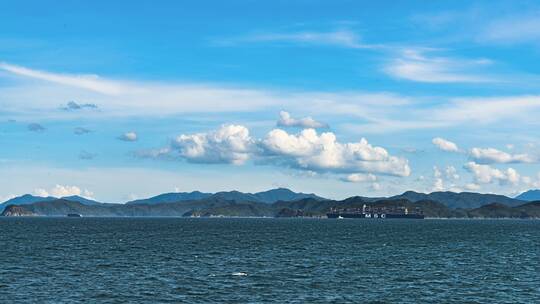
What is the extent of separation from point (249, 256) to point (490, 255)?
50.0 m

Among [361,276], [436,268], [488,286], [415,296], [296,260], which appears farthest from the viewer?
[296,260]

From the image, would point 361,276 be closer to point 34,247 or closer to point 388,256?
point 388,256

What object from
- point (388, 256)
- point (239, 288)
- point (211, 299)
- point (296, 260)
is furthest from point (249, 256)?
point (211, 299)

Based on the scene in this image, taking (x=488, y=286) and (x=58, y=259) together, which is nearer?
(x=488, y=286)

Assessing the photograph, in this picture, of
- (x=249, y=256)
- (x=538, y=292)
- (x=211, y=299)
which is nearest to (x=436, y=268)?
(x=538, y=292)

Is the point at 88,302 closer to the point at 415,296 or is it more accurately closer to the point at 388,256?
the point at 415,296

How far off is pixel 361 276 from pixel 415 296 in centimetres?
1897

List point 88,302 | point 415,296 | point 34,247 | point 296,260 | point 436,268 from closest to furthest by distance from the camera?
point 88,302 < point 415,296 < point 436,268 < point 296,260 < point 34,247

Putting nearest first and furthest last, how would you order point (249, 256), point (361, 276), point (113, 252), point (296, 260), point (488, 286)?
point (488, 286)
point (361, 276)
point (296, 260)
point (249, 256)
point (113, 252)

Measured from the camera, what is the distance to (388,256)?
139125 mm

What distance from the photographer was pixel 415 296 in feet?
276

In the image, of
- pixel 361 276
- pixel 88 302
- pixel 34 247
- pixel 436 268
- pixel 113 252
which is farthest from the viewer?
pixel 34 247

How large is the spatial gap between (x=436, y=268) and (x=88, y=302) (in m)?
60.3

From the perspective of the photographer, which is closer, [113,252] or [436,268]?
[436,268]
